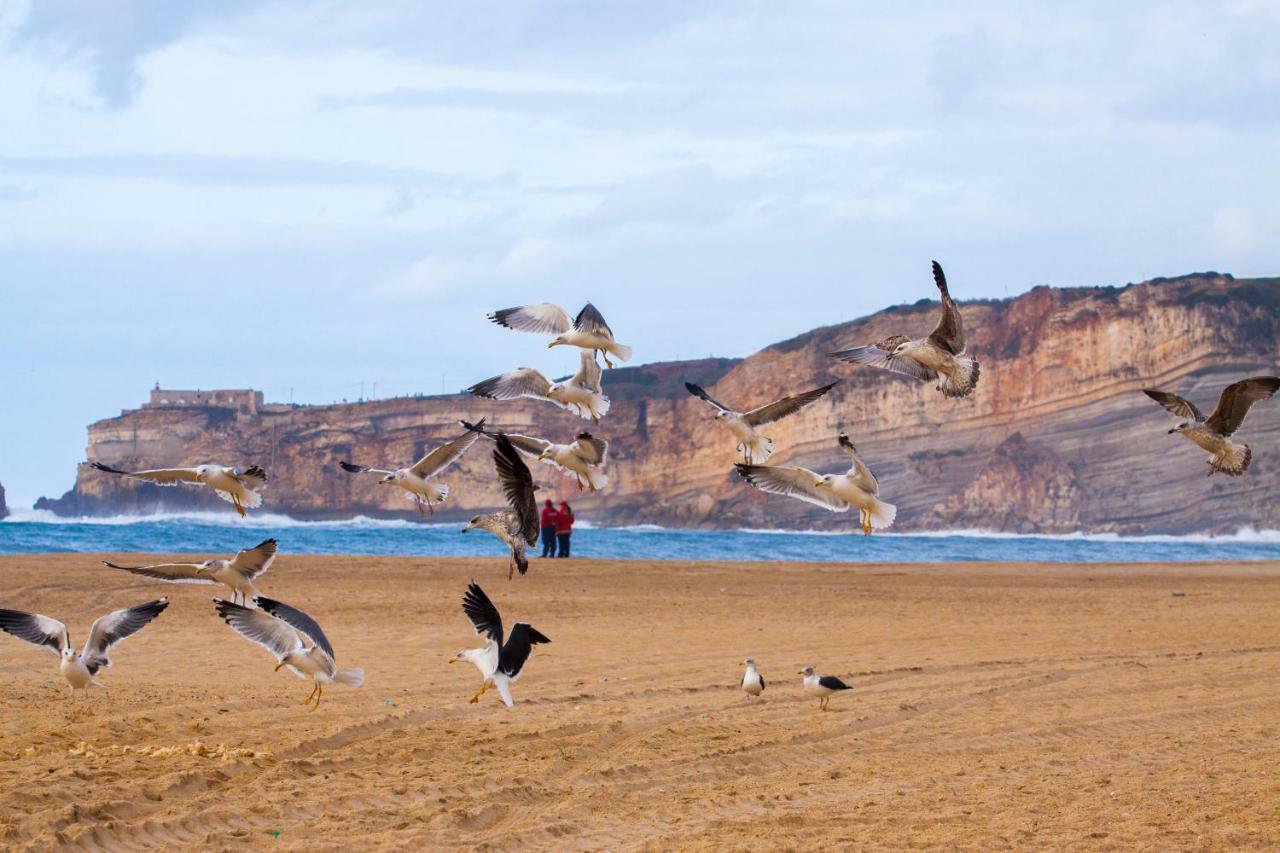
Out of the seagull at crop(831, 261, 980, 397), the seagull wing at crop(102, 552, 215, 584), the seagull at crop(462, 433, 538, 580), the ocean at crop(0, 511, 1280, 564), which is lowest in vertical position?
the ocean at crop(0, 511, 1280, 564)

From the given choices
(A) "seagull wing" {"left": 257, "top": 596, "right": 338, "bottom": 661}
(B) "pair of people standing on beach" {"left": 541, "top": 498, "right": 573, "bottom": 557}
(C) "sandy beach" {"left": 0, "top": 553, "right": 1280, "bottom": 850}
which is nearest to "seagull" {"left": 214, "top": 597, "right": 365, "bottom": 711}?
(A) "seagull wing" {"left": 257, "top": 596, "right": 338, "bottom": 661}

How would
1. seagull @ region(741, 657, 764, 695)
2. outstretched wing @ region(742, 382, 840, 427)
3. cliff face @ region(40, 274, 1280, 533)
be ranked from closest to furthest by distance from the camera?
1. outstretched wing @ region(742, 382, 840, 427)
2. seagull @ region(741, 657, 764, 695)
3. cliff face @ region(40, 274, 1280, 533)

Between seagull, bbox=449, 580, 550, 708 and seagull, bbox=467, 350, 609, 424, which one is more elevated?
seagull, bbox=467, 350, 609, 424

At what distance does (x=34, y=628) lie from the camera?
362 inches

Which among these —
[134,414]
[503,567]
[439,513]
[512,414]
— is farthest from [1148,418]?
[134,414]

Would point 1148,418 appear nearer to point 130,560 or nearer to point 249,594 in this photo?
point 130,560

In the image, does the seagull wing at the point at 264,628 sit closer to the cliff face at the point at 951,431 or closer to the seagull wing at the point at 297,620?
the seagull wing at the point at 297,620

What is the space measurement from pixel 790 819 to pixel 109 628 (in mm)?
4567

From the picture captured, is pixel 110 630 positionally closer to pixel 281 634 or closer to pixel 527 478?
pixel 281 634

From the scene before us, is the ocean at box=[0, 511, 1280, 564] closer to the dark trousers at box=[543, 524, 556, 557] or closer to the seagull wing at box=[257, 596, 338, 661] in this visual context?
the dark trousers at box=[543, 524, 556, 557]

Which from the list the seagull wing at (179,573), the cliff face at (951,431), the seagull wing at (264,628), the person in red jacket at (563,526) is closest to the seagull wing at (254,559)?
the seagull wing at (179,573)

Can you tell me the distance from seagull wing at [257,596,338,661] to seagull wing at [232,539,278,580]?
527mm

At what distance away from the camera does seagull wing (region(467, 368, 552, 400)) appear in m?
10.5

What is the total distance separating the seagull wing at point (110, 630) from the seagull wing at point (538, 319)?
316 cm
